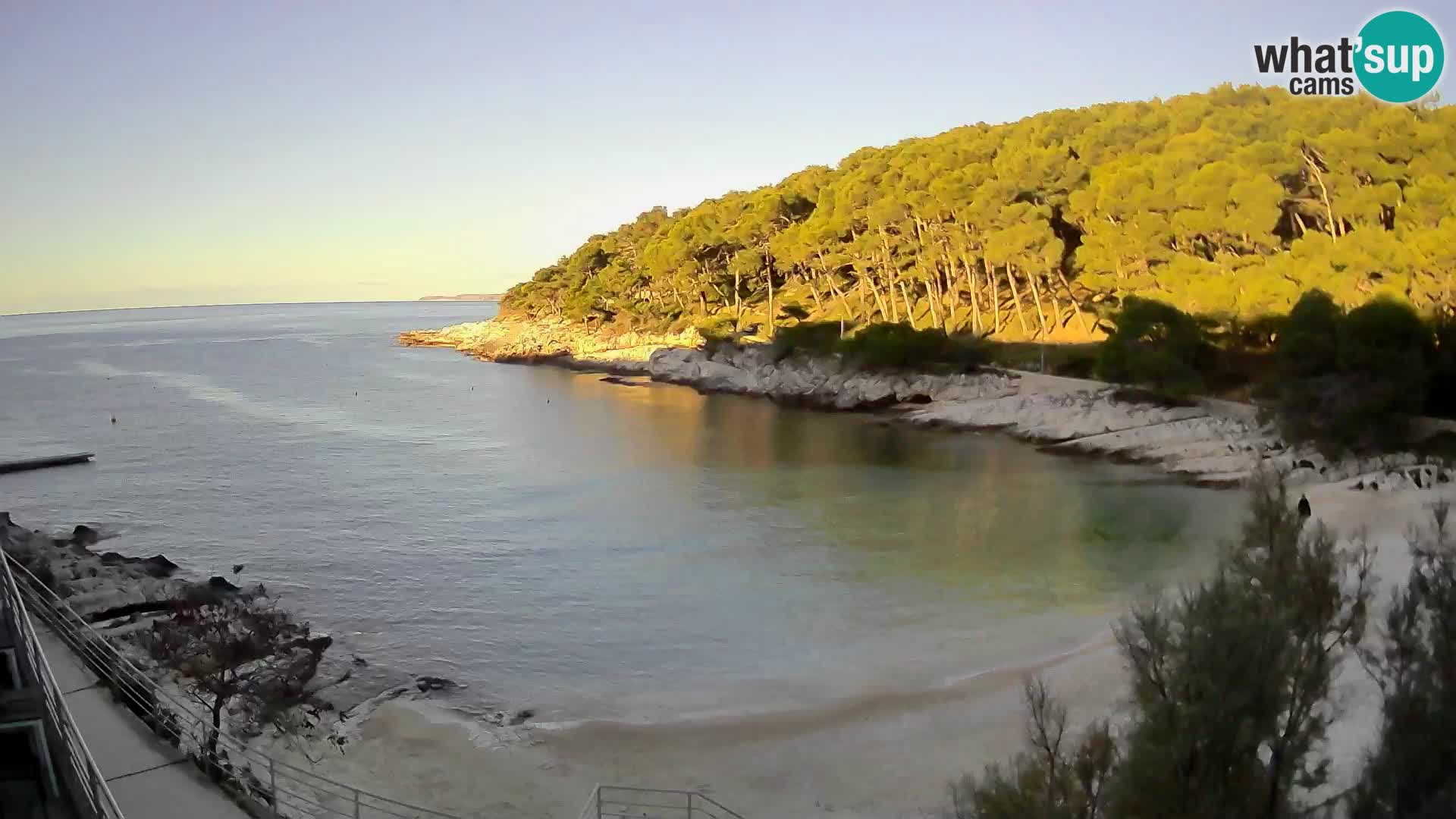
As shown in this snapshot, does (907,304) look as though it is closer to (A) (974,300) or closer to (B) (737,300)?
(A) (974,300)

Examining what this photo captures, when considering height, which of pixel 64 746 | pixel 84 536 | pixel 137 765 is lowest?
pixel 84 536

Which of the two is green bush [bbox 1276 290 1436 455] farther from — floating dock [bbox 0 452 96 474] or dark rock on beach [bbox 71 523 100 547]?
floating dock [bbox 0 452 96 474]

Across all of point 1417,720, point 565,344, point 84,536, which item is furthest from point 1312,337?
point 565,344

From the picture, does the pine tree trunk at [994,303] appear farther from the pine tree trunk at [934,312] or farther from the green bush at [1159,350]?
the green bush at [1159,350]

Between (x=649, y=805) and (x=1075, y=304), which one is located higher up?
(x=1075, y=304)

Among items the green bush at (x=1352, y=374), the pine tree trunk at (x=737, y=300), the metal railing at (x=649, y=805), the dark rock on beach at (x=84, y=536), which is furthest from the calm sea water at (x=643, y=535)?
the pine tree trunk at (x=737, y=300)

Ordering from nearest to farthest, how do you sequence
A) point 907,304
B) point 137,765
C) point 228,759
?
point 137,765 < point 228,759 < point 907,304

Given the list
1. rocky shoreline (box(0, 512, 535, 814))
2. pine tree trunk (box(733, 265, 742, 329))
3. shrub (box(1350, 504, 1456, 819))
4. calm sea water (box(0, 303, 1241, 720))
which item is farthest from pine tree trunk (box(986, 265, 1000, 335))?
shrub (box(1350, 504, 1456, 819))
